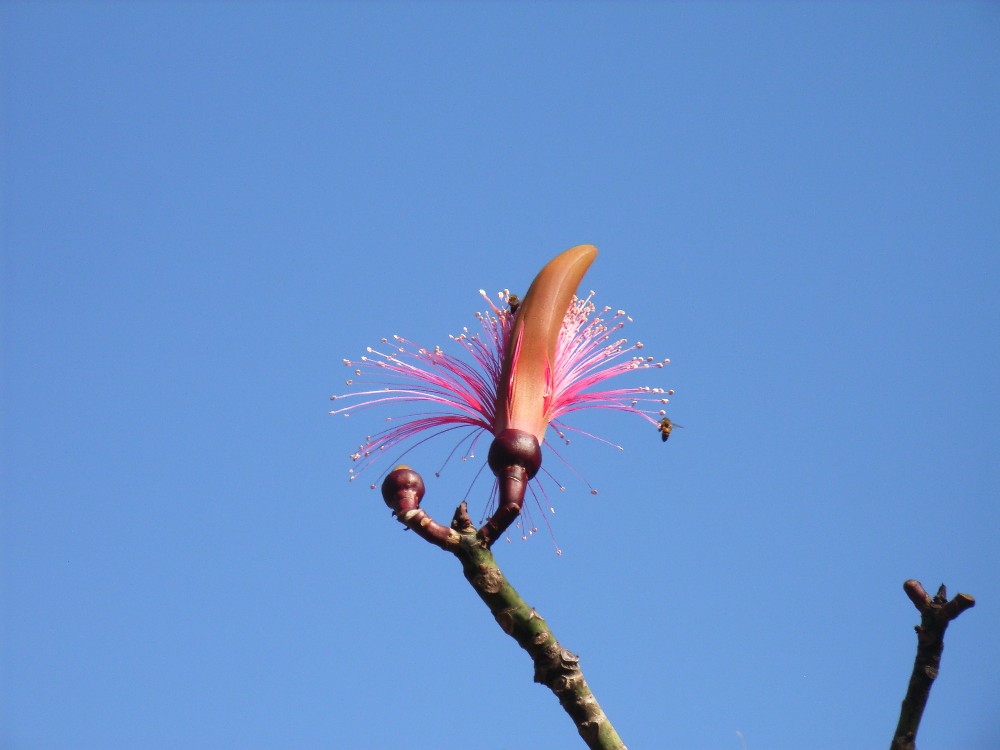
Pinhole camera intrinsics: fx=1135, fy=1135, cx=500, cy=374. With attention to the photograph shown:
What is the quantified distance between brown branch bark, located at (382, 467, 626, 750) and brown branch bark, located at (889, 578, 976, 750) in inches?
32.3

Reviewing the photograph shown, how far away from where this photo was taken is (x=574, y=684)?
3.46m

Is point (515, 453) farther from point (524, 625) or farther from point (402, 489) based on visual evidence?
point (524, 625)

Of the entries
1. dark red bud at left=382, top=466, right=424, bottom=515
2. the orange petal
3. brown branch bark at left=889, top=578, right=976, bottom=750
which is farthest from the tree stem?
brown branch bark at left=889, top=578, right=976, bottom=750

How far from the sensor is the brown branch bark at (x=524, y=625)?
3.43 m

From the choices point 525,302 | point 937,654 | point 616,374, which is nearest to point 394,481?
point 525,302

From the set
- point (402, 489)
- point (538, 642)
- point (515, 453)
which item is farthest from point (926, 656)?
point (402, 489)

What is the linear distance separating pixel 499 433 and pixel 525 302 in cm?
53

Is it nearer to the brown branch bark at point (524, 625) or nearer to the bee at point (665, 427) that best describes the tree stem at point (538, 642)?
the brown branch bark at point (524, 625)

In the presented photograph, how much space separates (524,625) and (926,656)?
3.83 feet

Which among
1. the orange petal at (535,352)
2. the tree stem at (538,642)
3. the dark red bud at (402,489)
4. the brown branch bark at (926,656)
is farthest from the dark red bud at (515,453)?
the brown branch bark at (926,656)

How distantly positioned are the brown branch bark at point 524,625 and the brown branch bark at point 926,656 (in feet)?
2.69

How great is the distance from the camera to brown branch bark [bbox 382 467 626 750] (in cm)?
343

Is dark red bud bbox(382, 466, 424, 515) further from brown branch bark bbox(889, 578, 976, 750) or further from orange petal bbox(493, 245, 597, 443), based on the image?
brown branch bark bbox(889, 578, 976, 750)

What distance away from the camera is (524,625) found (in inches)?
139
